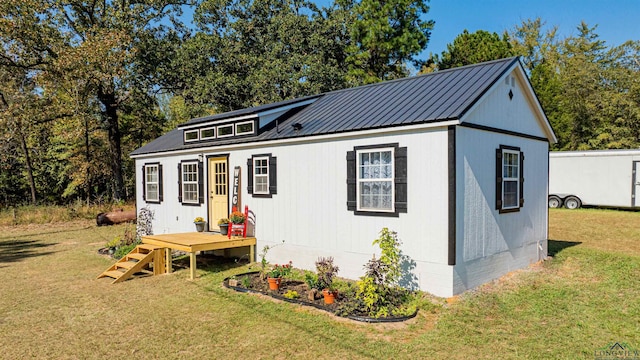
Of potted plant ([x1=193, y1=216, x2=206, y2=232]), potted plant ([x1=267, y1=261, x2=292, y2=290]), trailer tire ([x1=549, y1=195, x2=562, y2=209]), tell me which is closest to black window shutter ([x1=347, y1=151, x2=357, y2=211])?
potted plant ([x1=267, y1=261, x2=292, y2=290])

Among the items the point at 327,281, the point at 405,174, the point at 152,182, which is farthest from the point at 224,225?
the point at 405,174

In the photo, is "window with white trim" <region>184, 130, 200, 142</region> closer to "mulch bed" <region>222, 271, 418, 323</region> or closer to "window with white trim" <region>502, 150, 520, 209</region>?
"mulch bed" <region>222, 271, 418, 323</region>

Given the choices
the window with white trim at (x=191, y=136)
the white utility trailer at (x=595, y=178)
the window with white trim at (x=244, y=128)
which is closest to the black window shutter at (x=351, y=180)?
the window with white trim at (x=244, y=128)

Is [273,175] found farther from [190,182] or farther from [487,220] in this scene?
[487,220]

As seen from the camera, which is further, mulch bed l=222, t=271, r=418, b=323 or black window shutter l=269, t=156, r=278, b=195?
black window shutter l=269, t=156, r=278, b=195

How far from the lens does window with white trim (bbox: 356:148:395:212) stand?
760 centimetres

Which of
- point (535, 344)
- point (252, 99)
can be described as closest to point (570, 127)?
point (252, 99)

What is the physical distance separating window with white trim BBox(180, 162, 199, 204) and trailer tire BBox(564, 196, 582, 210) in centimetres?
1770

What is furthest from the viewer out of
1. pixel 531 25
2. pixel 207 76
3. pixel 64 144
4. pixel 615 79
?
pixel 531 25

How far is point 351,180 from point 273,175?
236cm

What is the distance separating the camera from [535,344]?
5.18m

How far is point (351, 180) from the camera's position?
806cm

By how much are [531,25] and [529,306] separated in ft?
113

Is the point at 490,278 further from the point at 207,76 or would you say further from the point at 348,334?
the point at 207,76
